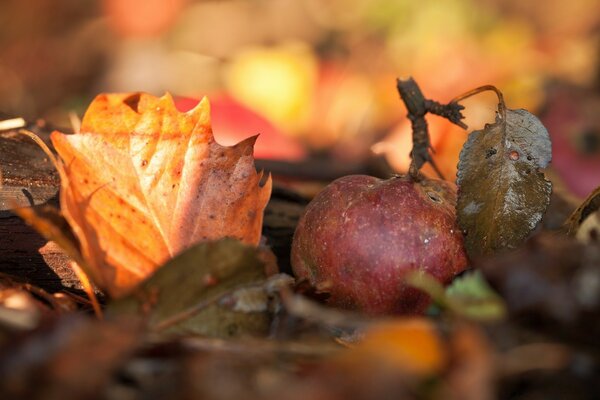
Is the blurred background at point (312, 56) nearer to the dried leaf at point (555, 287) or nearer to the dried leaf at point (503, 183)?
the dried leaf at point (503, 183)

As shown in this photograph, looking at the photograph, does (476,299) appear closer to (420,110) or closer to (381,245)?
(381,245)

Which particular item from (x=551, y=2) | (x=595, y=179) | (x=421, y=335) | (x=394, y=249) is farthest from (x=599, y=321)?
(x=551, y=2)

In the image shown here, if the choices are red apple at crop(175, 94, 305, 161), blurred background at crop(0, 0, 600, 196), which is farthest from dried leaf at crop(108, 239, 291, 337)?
blurred background at crop(0, 0, 600, 196)

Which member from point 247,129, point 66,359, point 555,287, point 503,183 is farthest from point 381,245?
point 247,129

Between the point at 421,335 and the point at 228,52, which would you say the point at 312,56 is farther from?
the point at 421,335

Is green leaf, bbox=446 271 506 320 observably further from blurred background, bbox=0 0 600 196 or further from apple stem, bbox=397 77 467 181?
blurred background, bbox=0 0 600 196

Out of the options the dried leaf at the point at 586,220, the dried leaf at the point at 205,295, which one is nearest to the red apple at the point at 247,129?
the dried leaf at the point at 586,220
